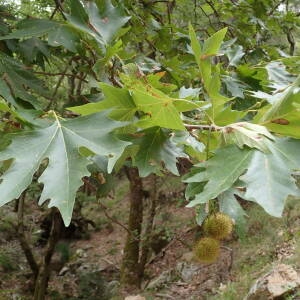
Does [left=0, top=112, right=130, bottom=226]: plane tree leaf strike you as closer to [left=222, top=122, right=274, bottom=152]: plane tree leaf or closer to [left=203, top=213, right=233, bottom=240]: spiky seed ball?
[left=222, top=122, right=274, bottom=152]: plane tree leaf

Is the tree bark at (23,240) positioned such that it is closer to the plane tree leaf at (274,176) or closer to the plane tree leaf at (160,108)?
the plane tree leaf at (160,108)

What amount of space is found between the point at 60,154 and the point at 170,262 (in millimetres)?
6002

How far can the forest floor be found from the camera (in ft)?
17.4

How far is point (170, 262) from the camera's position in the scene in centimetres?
666

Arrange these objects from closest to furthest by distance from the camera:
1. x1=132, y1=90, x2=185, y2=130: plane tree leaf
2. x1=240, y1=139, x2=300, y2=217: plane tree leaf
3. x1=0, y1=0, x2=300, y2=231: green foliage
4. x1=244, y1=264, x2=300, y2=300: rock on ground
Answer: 1. x1=240, y1=139, x2=300, y2=217: plane tree leaf
2. x1=0, y1=0, x2=300, y2=231: green foliage
3. x1=132, y1=90, x2=185, y2=130: plane tree leaf
4. x1=244, y1=264, x2=300, y2=300: rock on ground

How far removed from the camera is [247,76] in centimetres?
200

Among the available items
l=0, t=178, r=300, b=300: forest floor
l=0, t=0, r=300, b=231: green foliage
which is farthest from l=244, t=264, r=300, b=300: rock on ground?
l=0, t=0, r=300, b=231: green foliage

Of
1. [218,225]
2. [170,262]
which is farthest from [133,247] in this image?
[218,225]

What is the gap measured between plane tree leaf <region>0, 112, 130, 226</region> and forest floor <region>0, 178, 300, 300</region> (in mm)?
3389

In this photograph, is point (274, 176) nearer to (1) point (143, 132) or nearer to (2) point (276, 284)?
(1) point (143, 132)

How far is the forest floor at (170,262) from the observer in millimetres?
5316

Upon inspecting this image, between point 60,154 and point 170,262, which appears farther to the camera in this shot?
point 170,262

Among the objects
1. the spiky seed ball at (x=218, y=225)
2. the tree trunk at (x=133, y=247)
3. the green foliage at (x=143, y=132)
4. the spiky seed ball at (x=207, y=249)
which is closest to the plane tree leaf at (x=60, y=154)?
the green foliage at (x=143, y=132)

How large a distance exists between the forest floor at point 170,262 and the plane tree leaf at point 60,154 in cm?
339
